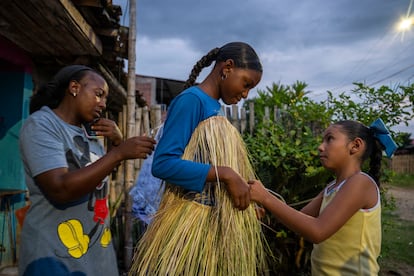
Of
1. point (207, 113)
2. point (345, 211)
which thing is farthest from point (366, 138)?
point (207, 113)

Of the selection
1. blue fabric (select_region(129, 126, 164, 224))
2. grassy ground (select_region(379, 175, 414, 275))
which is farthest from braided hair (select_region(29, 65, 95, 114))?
grassy ground (select_region(379, 175, 414, 275))

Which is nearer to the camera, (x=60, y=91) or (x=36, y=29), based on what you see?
(x=60, y=91)

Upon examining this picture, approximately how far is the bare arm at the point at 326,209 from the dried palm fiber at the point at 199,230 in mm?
149

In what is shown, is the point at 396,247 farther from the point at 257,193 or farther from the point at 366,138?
the point at 257,193

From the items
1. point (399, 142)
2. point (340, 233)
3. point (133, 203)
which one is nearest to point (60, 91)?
point (340, 233)

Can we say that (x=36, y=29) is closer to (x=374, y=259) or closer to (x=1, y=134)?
(x=1, y=134)

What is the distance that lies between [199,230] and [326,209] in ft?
1.90

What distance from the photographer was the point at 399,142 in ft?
10.8

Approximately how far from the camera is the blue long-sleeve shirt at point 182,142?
1.23 m

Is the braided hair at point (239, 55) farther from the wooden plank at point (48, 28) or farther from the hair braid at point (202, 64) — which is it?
the wooden plank at point (48, 28)

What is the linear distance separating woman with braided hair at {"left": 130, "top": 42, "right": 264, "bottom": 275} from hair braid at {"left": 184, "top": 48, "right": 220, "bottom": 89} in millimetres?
36

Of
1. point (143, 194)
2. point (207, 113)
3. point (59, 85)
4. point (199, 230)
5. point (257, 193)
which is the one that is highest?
point (59, 85)

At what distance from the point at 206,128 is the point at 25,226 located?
0.81 m

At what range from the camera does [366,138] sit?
1.71m
